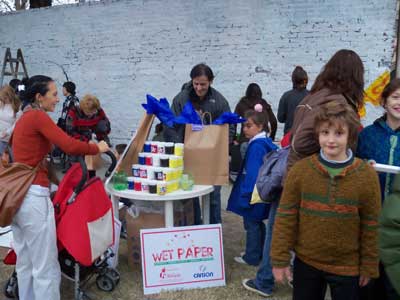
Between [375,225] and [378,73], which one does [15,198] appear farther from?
[378,73]

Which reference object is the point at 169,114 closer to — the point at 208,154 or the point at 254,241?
the point at 208,154

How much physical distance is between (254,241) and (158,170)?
1161 mm

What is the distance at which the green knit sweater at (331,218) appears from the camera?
2.08 m

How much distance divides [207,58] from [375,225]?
6049mm

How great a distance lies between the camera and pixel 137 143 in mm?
3453

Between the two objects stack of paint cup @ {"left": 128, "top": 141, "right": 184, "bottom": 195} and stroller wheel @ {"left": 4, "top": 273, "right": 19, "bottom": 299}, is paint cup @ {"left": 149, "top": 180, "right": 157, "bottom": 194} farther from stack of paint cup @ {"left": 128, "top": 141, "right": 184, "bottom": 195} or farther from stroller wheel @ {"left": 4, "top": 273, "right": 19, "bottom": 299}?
stroller wheel @ {"left": 4, "top": 273, "right": 19, "bottom": 299}

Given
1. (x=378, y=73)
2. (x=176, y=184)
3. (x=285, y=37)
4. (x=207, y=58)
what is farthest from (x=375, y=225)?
(x=207, y=58)

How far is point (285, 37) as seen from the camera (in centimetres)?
709

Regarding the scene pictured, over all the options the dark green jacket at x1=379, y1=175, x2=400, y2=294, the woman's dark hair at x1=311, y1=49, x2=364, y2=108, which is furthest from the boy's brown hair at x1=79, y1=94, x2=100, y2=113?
the dark green jacket at x1=379, y1=175, x2=400, y2=294

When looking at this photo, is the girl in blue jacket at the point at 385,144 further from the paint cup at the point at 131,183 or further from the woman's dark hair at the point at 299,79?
the woman's dark hair at the point at 299,79

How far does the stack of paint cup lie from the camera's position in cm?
323

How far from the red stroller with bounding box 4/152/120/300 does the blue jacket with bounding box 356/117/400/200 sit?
167 cm

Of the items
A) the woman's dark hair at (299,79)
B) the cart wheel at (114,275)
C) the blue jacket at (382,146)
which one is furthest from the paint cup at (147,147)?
the woman's dark hair at (299,79)

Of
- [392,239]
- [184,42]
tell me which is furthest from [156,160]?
[184,42]
